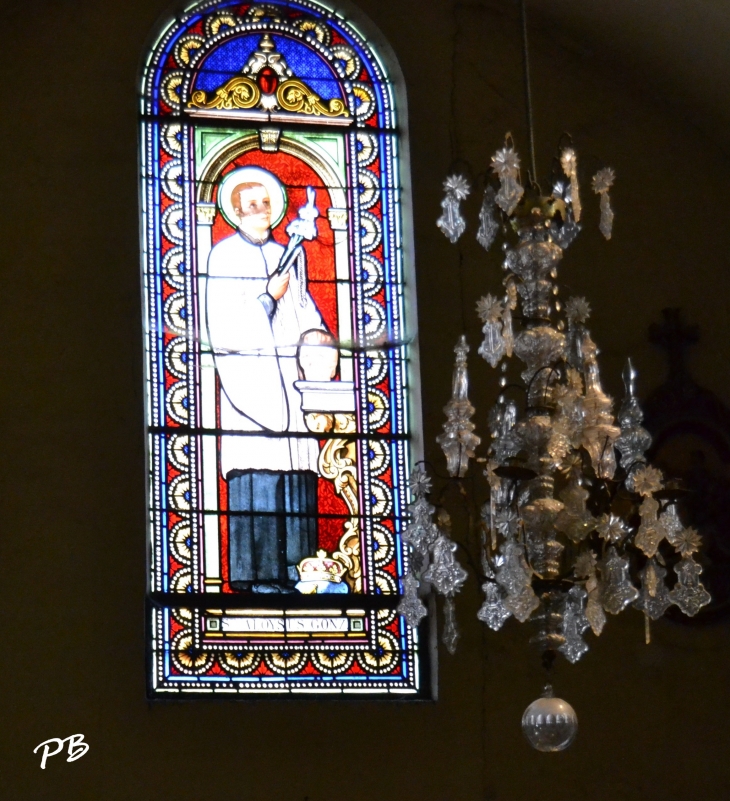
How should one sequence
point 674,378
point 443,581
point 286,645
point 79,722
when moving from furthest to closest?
point 674,378 < point 286,645 < point 79,722 < point 443,581

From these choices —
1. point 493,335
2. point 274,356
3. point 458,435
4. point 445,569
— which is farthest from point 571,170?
point 274,356

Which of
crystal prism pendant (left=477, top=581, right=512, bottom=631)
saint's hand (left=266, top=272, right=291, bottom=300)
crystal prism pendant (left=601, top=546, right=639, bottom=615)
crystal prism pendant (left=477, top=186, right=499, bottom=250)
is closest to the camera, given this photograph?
crystal prism pendant (left=601, top=546, right=639, bottom=615)

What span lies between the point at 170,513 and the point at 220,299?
105 centimetres

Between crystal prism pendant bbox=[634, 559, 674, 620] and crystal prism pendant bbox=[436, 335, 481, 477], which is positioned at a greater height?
crystal prism pendant bbox=[436, 335, 481, 477]

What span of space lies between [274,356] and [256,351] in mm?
86

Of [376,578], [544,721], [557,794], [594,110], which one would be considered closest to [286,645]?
[376,578]

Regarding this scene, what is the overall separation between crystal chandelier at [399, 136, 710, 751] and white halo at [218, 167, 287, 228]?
2711 millimetres

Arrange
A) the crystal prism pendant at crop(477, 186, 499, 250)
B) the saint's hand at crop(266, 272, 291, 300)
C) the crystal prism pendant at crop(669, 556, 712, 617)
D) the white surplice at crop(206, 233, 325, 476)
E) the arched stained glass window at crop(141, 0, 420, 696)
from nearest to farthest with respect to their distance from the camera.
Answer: the crystal prism pendant at crop(669, 556, 712, 617) → the crystal prism pendant at crop(477, 186, 499, 250) → the arched stained glass window at crop(141, 0, 420, 696) → the white surplice at crop(206, 233, 325, 476) → the saint's hand at crop(266, 272, 291, 300)

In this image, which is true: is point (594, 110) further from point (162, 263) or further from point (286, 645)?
point (286, 645)

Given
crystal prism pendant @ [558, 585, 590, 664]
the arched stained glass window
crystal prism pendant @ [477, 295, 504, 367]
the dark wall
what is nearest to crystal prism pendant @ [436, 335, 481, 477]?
crystal prism pendant @ [477, 295, 504, 367]

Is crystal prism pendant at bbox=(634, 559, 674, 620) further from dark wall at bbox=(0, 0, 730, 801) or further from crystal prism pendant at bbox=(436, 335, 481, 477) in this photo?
→ dark wall at bbox=(0, 0, 730, 801)

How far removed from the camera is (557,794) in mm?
8250

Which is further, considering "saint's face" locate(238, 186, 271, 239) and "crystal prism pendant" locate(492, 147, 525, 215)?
"saint's face" locate(238, 186, 271, 239)

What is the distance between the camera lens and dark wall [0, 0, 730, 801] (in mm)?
7988
